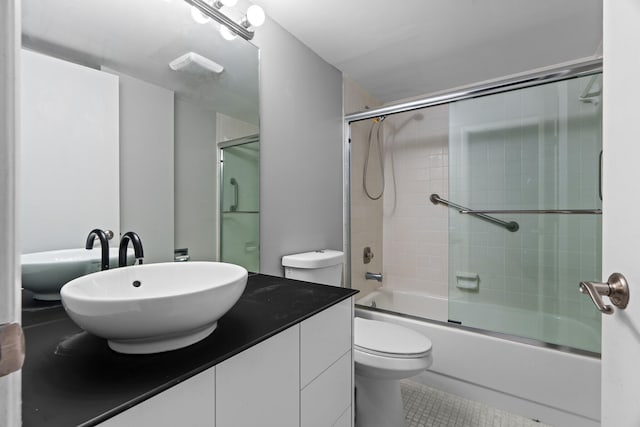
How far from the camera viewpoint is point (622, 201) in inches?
21.2

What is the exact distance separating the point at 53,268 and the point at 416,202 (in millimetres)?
2516

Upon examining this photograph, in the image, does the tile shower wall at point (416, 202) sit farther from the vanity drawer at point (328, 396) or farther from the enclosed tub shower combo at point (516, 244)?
the vanity drawer at point (328, 396)

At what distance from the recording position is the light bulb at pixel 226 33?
1.32 metres

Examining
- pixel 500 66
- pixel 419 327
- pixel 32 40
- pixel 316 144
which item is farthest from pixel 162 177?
pixel 500 66

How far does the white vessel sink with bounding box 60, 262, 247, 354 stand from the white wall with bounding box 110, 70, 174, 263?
0.76 ft

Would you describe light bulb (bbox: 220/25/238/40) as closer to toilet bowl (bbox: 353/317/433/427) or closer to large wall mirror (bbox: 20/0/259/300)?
large wall mirror (bbox: 20/0/259/300)

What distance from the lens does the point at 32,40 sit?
803 mm

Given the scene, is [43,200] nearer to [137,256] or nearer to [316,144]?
[137,256]

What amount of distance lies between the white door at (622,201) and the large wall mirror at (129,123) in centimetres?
126

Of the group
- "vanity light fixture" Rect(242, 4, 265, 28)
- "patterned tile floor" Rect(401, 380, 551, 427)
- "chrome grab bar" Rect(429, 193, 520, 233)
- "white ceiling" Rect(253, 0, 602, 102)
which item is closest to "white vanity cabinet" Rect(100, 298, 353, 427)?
"patterned tile floor" Rect(401, 380, 551, 427)

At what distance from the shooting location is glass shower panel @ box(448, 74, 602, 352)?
1.70 meters

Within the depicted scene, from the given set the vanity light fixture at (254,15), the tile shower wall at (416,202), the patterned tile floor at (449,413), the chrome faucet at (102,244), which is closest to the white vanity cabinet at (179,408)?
the chrome faucet at (102,244)

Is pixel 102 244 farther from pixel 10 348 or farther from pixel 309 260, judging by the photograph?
pixel 309 260

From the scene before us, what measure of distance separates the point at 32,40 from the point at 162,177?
19.3 inches
